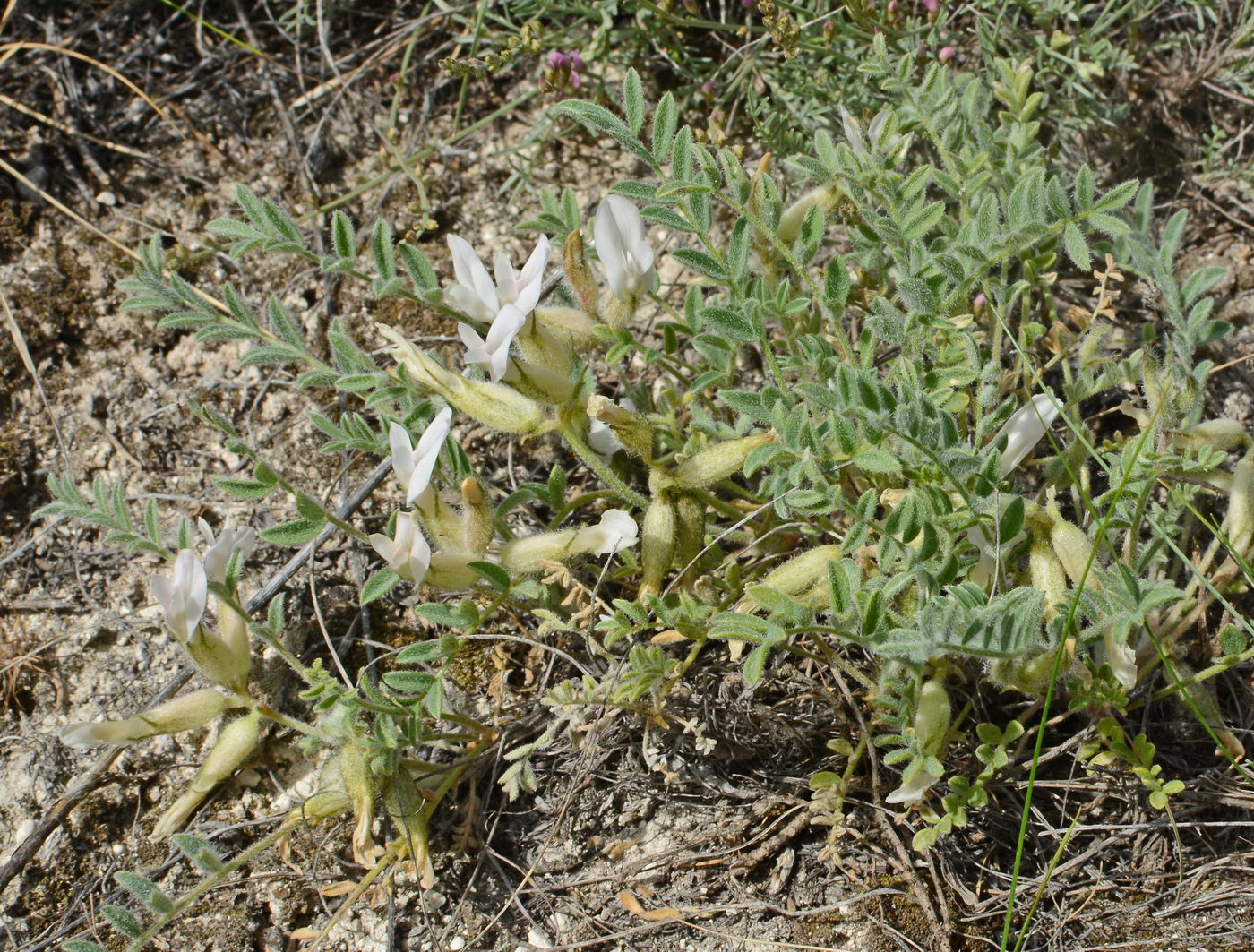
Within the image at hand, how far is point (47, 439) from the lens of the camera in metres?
2.66

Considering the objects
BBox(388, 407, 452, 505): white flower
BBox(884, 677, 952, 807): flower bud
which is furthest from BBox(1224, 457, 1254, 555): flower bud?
BBox(388, 407, 452, 505): white flower

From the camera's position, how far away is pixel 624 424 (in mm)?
1937

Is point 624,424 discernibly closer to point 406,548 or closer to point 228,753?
point 406,548

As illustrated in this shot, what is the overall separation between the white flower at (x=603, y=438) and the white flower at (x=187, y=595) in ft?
2.64

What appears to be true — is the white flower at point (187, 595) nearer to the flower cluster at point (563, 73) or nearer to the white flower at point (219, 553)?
the white flower at point (219, 553)

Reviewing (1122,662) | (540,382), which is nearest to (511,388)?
(540,382)

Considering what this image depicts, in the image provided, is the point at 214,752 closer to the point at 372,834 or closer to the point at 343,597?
the point at 372,834

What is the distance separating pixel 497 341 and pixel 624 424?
0.32 meters

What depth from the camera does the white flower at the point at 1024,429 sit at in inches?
75.0

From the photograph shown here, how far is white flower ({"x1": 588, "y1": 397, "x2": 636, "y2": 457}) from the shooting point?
86.4 inches

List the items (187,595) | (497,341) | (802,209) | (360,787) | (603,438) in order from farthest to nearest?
(603,438) → (802,209) → (360,787) → (187,595) → (497,341)

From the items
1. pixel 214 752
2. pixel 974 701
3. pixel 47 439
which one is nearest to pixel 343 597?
pixel 214 752

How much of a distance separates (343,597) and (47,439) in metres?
0.91

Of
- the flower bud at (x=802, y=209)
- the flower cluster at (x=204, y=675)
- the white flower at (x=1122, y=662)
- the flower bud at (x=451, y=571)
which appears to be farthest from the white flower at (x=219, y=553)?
the white flower at (x=1122, y=662)
